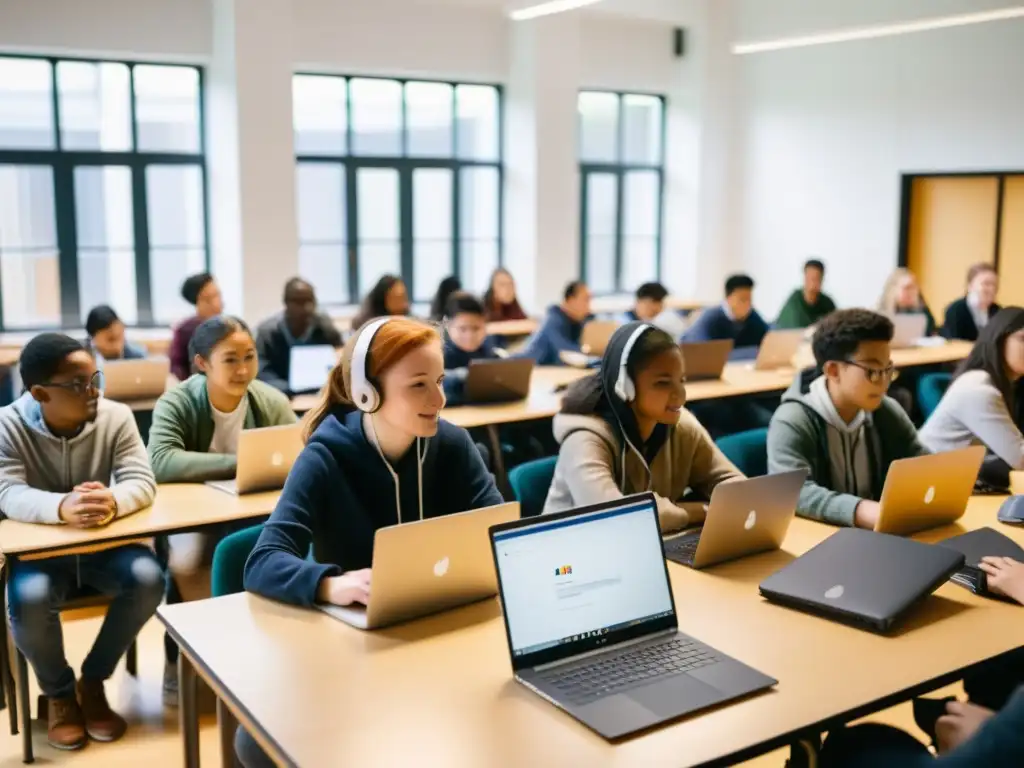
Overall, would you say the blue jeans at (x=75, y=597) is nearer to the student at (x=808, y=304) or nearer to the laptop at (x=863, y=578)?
the laptop at (x=863, y=578)

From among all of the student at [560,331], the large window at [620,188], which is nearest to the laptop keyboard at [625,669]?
the student at [560,331]

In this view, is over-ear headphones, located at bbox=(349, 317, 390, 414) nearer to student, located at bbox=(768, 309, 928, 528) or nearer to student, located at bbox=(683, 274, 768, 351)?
student, located at bbox=(768, 309, 928, 528)

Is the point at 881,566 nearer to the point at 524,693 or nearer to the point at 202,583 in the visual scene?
the point at 524,693

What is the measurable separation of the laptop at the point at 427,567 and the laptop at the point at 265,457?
1.25m

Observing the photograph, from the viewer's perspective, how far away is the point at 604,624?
196 cm

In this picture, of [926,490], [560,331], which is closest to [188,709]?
[926,490]

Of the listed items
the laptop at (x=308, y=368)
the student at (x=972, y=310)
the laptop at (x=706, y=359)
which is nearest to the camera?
the laptop at (x=308, y=368)

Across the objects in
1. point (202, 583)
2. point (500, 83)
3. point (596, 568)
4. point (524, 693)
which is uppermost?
point (500, 83)

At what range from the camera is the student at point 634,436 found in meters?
2.72

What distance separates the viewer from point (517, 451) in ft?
16.4

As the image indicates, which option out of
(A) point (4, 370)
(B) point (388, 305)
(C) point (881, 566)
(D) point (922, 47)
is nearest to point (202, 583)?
(C) point (881, 566)

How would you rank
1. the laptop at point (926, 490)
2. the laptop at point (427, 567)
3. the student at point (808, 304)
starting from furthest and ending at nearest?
1. the student at point (808, 304)
2. the laptop at point (926, 490)
3. the laptop at point (427, 567)

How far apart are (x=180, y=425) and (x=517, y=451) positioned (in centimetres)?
181

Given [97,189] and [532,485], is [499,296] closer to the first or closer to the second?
[97,189]
